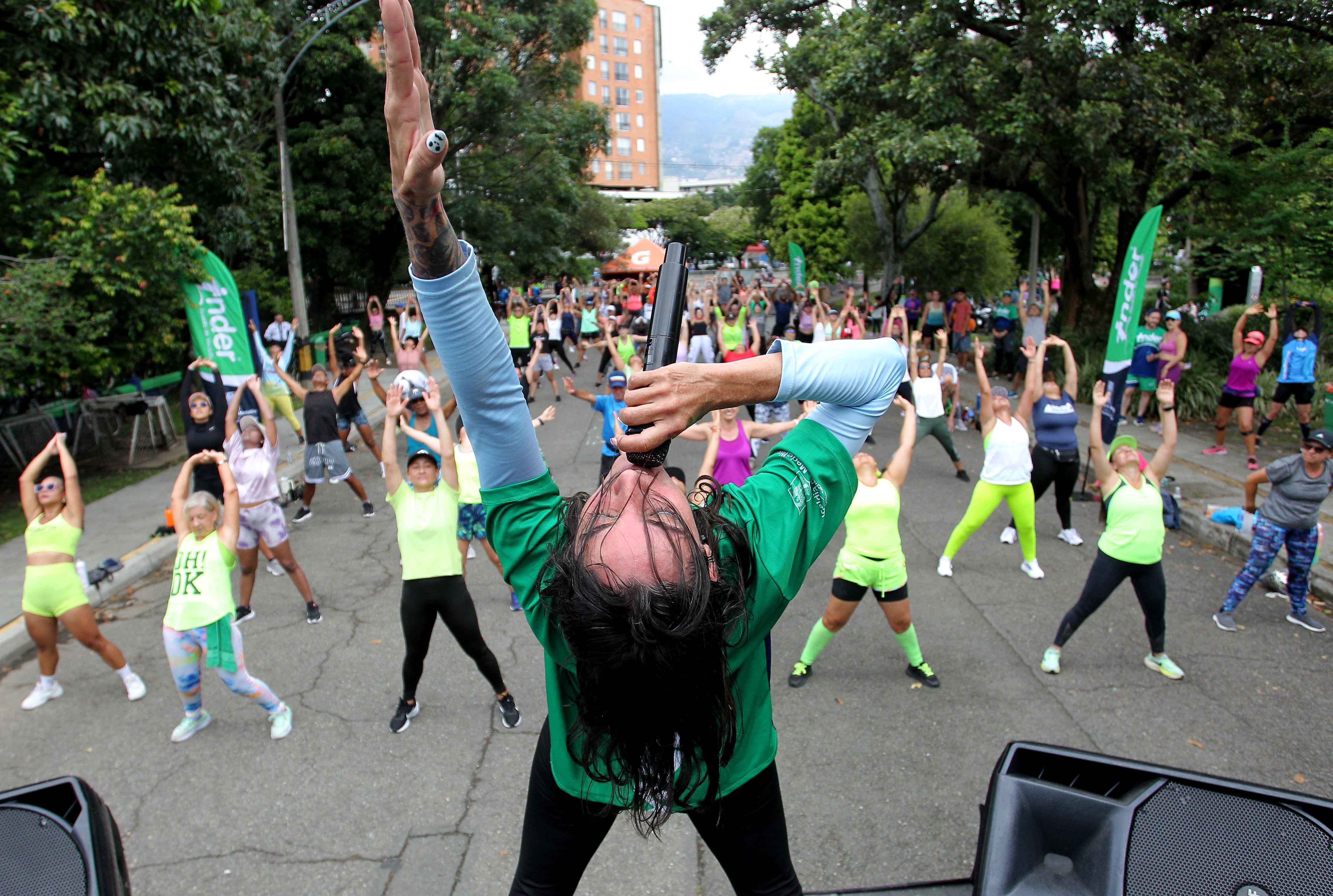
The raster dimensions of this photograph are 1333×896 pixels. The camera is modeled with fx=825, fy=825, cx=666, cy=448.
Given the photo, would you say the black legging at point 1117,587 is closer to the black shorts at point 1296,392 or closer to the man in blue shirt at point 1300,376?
the man in blue shirt at point 1300,376

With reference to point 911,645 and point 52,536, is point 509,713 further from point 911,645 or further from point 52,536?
point 52,536

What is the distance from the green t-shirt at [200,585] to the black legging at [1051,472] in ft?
18.6

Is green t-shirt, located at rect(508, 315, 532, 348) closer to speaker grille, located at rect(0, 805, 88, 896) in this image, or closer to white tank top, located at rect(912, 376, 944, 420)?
white tank top, located at rect(912, 376, 944, 420)

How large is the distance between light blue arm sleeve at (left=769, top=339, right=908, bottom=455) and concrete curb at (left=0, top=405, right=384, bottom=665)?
5401 millimetres

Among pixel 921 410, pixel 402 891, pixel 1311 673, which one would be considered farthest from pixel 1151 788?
pixel 921 410

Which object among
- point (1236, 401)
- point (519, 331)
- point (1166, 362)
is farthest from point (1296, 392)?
point (519, 331)

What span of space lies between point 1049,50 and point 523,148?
1435 cm

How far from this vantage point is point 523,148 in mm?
22641

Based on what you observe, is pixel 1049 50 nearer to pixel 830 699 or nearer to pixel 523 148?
pixel 830 699

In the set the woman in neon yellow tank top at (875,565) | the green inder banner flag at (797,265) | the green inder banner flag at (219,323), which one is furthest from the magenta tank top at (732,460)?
the green inder banner flag at (797,265)

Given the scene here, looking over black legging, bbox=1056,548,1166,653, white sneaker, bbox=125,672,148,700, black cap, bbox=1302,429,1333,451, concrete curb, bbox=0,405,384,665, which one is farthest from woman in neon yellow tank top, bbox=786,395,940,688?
concrete curb, bbox=0,405,384,665

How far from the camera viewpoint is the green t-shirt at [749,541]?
1621mm

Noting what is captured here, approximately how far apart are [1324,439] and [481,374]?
6.40 m

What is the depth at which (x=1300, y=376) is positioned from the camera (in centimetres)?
1041
